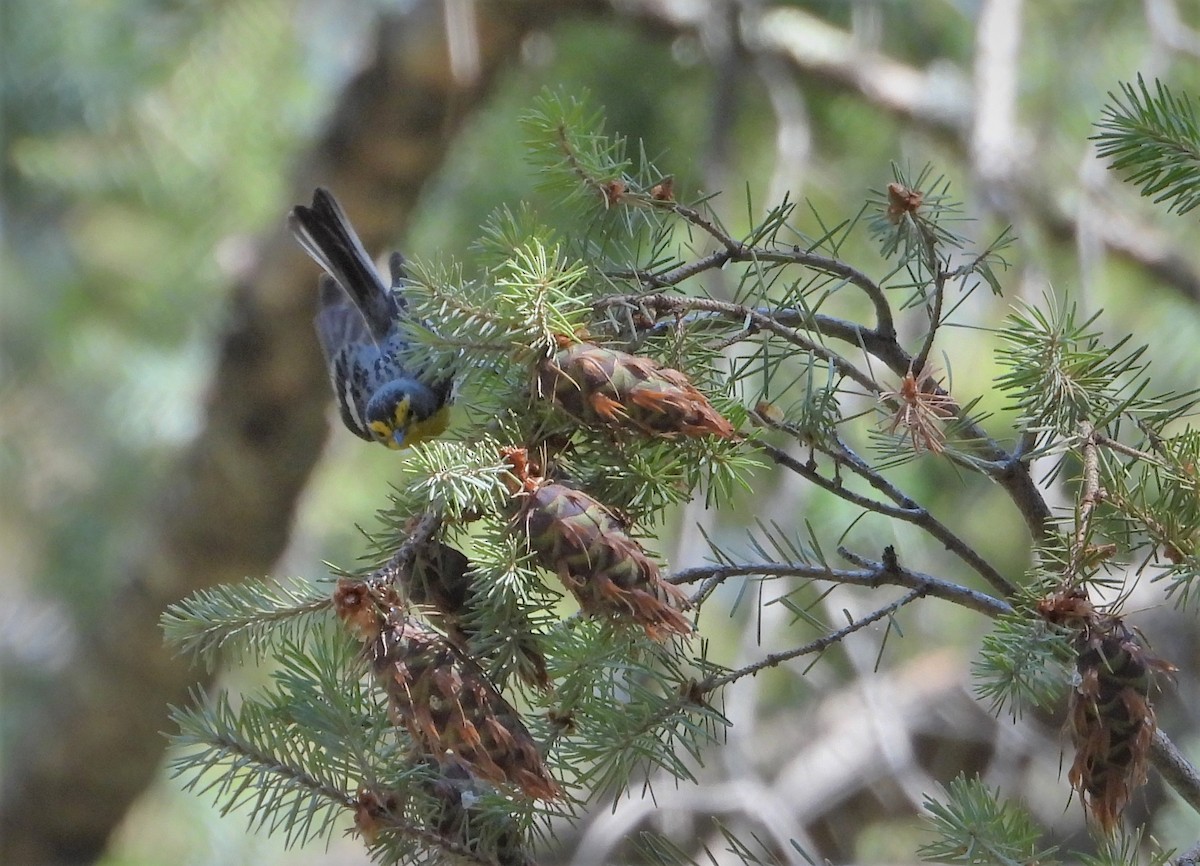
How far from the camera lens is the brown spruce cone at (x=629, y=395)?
3.03 feet

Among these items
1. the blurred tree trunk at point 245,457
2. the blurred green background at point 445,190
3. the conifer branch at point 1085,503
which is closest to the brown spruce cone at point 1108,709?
the conifer branch at point 1085,503

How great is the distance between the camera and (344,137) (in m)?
3.61

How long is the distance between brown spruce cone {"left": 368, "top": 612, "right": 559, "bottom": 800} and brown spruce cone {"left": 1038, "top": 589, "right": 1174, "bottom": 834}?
384 millimetres

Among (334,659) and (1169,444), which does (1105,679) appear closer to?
(1169,444)

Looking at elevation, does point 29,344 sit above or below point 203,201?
below

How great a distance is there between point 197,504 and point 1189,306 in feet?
9.43

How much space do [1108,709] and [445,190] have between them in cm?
319

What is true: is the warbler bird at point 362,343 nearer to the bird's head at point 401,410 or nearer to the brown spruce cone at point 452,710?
the bird's head at point 401,410

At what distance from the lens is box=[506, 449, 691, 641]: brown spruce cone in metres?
0.89

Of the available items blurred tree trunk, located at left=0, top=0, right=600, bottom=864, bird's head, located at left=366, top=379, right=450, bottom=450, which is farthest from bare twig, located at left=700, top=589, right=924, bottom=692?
blurred tree trunk, located at left=0, top=0, right=600, bottom=864

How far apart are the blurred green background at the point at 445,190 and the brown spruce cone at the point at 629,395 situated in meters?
1.64

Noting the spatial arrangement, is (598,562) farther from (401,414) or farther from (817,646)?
(401,414)

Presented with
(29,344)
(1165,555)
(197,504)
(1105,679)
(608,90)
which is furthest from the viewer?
(29,344)

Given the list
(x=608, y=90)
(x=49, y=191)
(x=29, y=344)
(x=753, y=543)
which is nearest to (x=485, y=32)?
(x=608, y=90)
